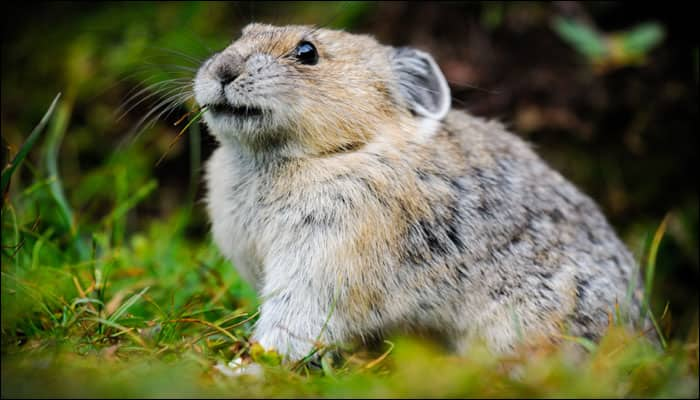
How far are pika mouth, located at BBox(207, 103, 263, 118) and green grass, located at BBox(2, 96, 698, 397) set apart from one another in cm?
121

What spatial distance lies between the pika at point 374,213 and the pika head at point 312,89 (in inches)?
0.5

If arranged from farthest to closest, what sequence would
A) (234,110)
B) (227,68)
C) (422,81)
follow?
(422,81) → (234,110) → (227,68)

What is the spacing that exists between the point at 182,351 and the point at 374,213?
5.22ft

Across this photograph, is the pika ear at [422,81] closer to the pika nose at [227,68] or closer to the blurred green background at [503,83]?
the pika nose at [227,68]

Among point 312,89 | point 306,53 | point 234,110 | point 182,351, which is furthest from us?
point 306,53

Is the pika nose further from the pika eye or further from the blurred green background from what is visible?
the blurred green background

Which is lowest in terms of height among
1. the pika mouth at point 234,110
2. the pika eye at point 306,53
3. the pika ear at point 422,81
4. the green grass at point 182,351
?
the green grass at point 182,351

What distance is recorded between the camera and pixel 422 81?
5789 mm

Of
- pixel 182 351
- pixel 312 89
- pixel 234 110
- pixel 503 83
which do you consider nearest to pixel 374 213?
pixel 312 89

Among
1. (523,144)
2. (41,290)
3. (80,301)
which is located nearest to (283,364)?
(80,301)

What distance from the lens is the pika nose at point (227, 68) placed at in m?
4.83

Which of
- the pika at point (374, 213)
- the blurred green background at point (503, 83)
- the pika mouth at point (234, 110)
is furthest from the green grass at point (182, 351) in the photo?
the blurred green background at point (503, 83)

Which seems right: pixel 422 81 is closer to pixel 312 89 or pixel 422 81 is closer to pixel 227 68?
pixel 312 89

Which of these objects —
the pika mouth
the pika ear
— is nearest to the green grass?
the pika mouth
